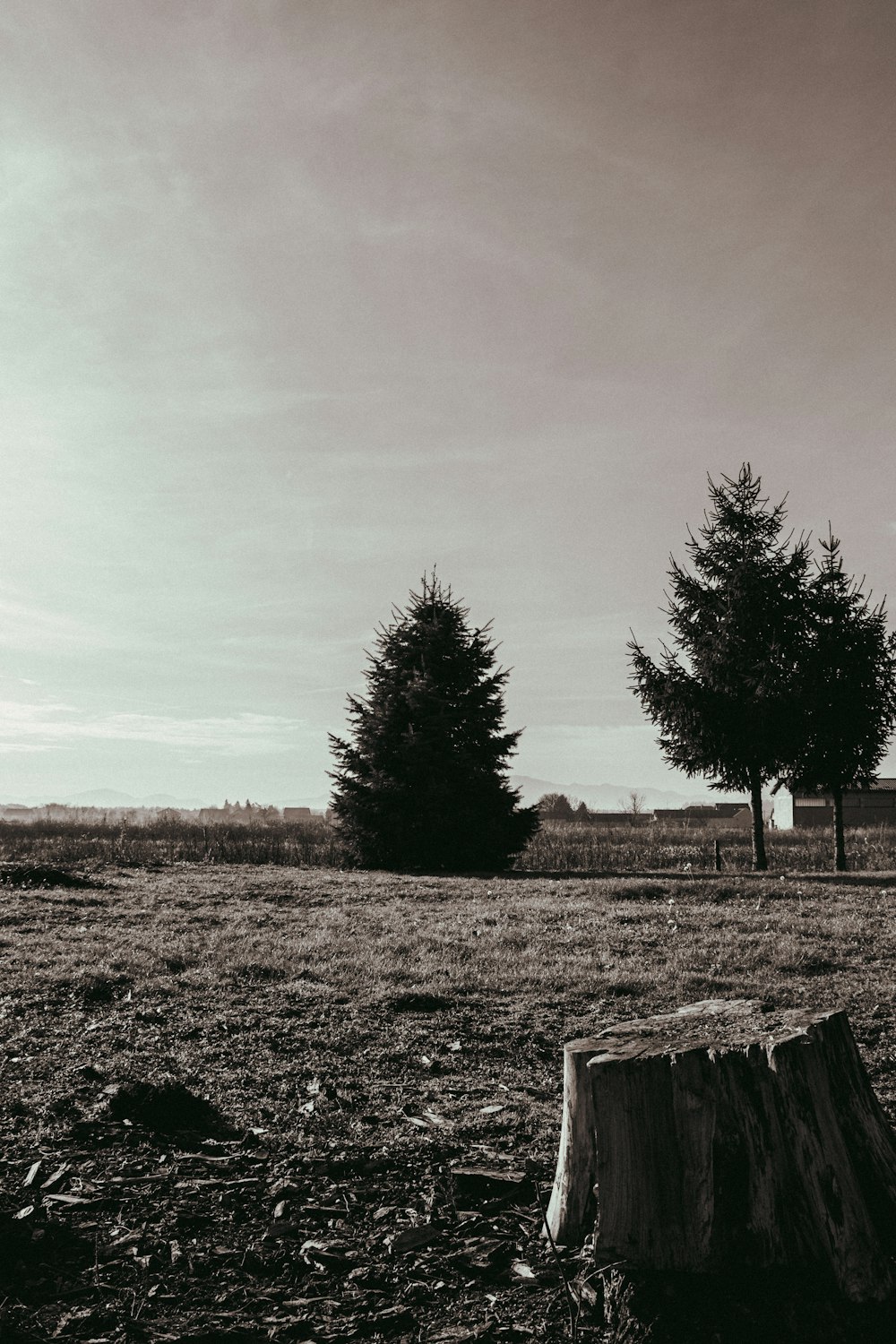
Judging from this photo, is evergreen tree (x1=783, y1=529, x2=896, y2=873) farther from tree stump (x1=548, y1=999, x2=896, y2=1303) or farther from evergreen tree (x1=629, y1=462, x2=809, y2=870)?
tree stump (x1=548, y1=999, x2=896, y2=1303)

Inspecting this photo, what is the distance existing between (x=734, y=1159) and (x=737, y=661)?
67.5ft

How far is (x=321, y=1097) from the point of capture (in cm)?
526

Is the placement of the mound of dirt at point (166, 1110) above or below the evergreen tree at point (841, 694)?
below

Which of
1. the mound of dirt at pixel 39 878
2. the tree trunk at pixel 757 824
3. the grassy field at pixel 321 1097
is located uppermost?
the tree trunk at pixel 757 824

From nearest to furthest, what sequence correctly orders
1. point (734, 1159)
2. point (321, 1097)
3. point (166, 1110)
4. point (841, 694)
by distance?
1. point (734, 1159)
2. point (166, 1110)
3. point (321, 1097)
4. point (841, 694)

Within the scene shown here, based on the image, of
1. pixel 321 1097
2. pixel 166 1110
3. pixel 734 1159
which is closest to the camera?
pixel 734 1159

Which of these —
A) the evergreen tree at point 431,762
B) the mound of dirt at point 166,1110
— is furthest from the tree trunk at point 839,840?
the mound of dirt at point 166,1110

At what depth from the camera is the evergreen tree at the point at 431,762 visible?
82.2 ft

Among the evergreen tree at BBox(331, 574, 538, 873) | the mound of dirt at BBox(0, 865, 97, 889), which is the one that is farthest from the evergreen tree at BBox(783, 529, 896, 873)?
the mound of dirt at BBox(0, 865, 97, 889)

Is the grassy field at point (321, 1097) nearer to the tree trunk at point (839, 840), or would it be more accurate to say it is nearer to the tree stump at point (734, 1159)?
the tree stump at point (734, 1159)

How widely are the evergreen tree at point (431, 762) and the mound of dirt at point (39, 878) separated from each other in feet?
29.9

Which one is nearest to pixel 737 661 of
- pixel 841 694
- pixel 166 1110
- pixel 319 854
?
pixel 841 694

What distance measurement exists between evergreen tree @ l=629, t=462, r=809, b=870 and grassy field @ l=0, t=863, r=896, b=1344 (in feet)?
33.3

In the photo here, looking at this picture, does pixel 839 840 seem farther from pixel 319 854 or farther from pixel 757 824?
pixel 319 854
